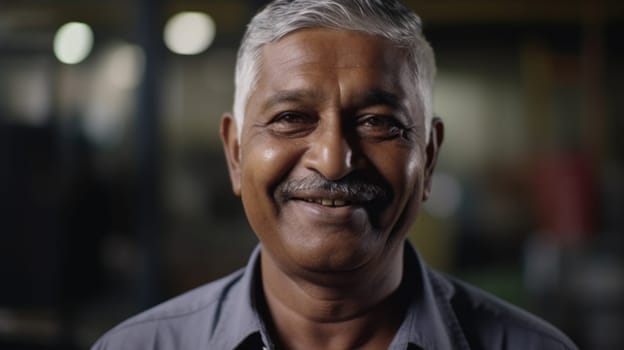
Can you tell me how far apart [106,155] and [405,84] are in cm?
298

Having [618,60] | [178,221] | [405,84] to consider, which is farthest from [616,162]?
[405,84]

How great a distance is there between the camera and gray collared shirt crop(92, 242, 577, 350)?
1.46 meters

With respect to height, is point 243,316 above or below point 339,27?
below

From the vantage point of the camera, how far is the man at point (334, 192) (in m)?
1.32

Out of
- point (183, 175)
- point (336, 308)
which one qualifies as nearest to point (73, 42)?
point (183, 175)

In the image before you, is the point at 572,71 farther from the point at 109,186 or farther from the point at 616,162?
the point at 109,186

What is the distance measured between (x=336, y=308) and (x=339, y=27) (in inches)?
19.4

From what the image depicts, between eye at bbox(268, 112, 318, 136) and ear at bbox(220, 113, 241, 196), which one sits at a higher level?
eye at bbox(268, 112, 318, 136)

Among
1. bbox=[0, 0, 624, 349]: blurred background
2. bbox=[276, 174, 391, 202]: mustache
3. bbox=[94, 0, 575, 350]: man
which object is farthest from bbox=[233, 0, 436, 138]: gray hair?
bbox=[0, 0, 624, 349]: blurred background

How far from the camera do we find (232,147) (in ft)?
5.02

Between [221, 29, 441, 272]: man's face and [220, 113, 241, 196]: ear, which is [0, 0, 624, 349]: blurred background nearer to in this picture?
[220, 113, 241, 196]: ear

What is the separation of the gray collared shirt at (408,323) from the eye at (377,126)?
33 cm

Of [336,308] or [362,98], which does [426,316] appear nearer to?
[336,308]

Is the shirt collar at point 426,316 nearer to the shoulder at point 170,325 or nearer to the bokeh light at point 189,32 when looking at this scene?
the shoulder at point 170,325
